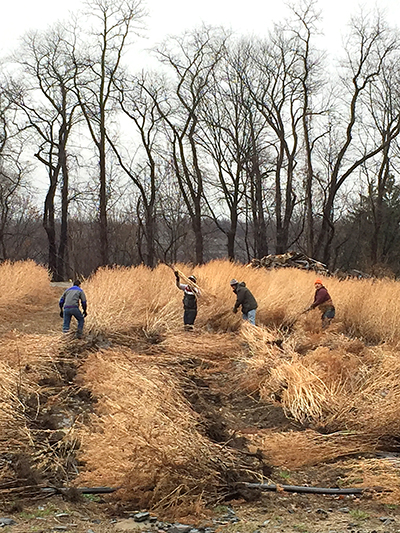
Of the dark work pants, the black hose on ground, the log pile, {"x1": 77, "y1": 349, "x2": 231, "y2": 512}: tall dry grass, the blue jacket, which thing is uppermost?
the log pile

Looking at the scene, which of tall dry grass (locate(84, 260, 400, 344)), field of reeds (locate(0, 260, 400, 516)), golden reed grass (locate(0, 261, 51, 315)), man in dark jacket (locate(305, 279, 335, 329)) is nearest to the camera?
field of reeds (locate(0, 260, 400, 516))

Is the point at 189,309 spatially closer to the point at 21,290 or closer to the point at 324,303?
the point at 324,303

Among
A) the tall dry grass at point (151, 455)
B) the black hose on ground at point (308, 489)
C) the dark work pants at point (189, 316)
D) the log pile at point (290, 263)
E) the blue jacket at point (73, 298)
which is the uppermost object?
the log pile at point (290, 263)

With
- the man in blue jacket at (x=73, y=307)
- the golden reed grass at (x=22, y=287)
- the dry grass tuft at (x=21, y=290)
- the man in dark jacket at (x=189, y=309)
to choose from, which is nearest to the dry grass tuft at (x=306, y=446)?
the man in dark jacket at (x=189, y=309)

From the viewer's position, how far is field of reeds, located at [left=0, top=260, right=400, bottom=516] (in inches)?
202

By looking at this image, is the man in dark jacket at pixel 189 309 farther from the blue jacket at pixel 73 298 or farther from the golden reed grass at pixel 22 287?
the golden reed grass at pixel 22 287

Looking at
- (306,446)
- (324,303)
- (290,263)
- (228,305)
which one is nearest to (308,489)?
(306,446)

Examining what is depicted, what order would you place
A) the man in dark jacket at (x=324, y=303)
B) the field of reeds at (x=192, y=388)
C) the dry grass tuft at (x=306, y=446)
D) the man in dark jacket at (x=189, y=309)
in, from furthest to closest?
the man in dark jacket at (x=324, y=303) → the man in dark jacket at (x=189, y=309) → the dry grass tuft at (x=306, y=446) → the field of reeds at (x=192, y=388)

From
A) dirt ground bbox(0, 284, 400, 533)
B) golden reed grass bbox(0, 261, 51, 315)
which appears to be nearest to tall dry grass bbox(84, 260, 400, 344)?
golden reed grass bbox(0, 261, 51, 315)

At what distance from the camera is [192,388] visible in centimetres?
866

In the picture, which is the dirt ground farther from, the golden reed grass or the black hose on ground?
the golden reed grass

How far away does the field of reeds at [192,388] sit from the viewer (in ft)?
16.8

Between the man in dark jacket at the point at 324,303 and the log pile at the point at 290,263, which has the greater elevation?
the log pile at the point at 290,263

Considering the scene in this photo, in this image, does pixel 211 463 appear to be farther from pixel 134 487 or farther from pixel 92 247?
pixel 92 247
